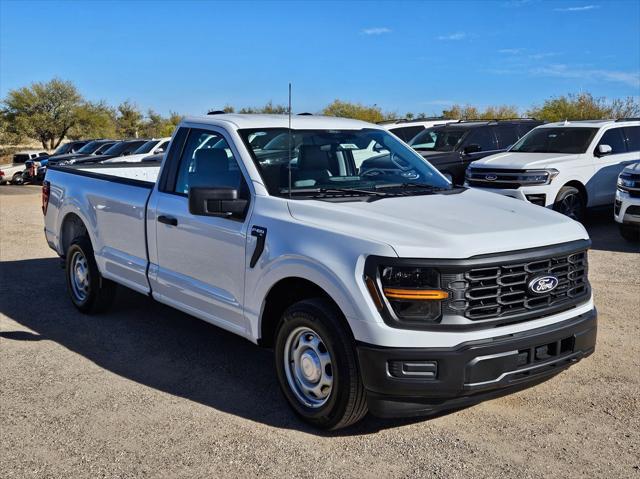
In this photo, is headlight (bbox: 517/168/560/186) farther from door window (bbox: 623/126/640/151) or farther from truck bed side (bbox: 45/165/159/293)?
truck bed side (bbox: 45/165/159/293)

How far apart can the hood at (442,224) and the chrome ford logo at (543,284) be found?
202mm

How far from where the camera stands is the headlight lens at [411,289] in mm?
3891

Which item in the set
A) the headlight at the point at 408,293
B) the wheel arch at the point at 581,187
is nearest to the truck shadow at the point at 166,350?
the headlight at the point at 408,293

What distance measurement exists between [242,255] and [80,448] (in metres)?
1.57

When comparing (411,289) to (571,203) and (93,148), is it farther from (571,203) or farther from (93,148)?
(93,148)

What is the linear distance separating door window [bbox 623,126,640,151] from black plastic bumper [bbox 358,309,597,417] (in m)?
10.3

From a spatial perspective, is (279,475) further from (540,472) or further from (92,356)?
(92,356)

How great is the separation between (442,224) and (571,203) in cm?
876

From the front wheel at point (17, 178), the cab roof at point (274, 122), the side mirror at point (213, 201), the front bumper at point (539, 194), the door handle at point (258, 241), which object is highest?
the cab roof at point (274, 122)

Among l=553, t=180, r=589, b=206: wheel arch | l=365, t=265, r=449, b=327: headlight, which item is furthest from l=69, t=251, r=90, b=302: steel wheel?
l=553, t=180, r=589, b=206: wheel arch

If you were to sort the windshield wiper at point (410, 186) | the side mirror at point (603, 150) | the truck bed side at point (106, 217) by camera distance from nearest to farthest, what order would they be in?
1. the windshield wiper at point (410, 186)
2. the truck bed side at point (106, 217)
3. the side mirror at point (603, 150)

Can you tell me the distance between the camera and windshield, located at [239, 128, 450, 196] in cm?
504

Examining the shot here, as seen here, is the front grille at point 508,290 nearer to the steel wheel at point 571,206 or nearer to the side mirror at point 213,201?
the side mirror at point 213,201

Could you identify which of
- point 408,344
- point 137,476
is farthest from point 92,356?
point 408,344
